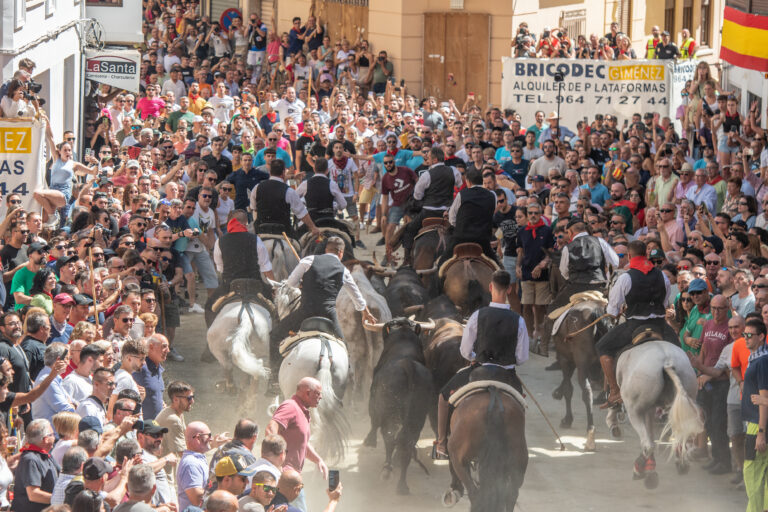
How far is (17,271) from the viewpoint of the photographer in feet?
40.0

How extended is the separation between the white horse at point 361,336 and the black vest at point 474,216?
1.79 metres

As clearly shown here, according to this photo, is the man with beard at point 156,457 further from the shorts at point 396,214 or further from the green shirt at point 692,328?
the shorts at point 396,214

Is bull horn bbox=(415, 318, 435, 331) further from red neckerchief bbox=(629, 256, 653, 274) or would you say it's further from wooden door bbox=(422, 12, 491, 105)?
wooden door bbox=(422, 12, 491, 105)

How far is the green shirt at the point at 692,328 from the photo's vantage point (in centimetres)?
1221

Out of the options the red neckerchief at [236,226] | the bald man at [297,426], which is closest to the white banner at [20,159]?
the red neckerchief at [236,226]

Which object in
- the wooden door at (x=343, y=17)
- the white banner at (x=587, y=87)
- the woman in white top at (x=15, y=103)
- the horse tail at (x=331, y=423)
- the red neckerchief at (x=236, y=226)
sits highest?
the wooden door at (x=343, y=17)

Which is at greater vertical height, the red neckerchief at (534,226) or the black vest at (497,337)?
the red neckerchief at (534,226)

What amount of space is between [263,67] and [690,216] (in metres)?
19.7

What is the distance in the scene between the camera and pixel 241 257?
44.9 ft

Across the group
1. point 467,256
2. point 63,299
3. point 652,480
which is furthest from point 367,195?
point 63,299

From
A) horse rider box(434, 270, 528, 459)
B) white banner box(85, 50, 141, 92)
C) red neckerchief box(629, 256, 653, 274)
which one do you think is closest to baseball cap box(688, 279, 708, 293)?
red neckerchief box(629, 256, 653, 274)

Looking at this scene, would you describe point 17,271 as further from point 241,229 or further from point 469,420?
point 469,420

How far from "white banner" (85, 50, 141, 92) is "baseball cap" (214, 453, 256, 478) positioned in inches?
541

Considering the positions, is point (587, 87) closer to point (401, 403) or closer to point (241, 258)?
point (241, 258)
